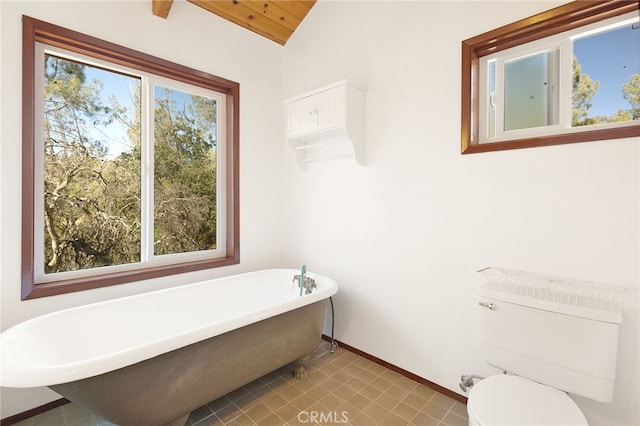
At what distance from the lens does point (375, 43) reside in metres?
2.30

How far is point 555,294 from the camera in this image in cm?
148

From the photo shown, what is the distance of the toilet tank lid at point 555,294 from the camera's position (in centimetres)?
130

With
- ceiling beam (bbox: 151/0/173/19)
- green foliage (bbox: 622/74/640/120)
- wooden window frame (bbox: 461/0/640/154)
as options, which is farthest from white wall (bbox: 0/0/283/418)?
green foliage (bbox: 622/74/640/120)

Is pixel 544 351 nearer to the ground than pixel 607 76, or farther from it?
nearer to the ground

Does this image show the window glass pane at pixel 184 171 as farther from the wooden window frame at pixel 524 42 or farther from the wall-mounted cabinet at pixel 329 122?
the wooden window frame at pixel 524 42

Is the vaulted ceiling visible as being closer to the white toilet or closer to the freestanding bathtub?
the freestanding bathtub

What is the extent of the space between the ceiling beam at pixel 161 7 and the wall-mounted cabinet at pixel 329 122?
107cm

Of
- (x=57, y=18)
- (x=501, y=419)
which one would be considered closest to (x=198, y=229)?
(x=57, y=18)

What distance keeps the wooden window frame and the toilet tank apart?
71cm

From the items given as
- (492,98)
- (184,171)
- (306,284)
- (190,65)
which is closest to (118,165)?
(184,171)

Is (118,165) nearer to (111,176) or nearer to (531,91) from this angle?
(111,176)

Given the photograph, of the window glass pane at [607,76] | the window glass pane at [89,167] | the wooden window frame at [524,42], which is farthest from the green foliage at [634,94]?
the window glass pane at [89,167]

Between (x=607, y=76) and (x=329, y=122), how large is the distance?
5.23 feet

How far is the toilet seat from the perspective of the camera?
115 cm
